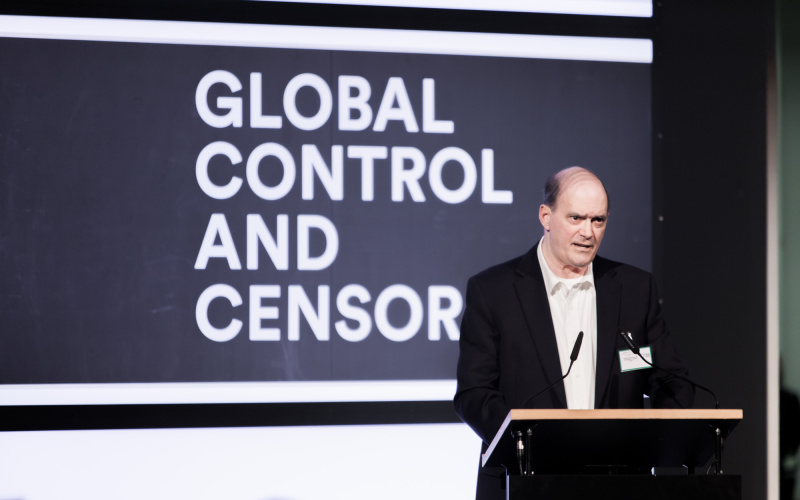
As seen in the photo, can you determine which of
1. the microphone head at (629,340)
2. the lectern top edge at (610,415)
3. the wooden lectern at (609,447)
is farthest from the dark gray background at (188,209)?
the lectern top edge at (610,415)

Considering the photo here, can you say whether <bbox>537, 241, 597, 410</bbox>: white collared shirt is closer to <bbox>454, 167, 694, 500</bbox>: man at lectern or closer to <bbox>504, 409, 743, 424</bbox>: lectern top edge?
<bbox>454, 167, 694, 500</bbox>: man at lectern

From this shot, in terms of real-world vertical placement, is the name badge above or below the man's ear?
below

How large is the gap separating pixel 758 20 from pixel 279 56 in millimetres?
2244

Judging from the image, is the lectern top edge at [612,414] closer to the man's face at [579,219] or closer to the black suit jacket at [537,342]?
the black suit jacket at [537,342]

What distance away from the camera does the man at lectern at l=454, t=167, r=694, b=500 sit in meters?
2.56

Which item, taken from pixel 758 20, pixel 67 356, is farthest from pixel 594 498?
pixel 758 20

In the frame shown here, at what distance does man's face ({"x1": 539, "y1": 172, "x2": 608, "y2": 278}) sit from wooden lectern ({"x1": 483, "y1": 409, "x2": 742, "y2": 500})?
0.66m

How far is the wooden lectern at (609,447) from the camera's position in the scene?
197 cm

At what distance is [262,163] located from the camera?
3875mm

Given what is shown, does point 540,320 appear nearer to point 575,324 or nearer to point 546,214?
point 575,324

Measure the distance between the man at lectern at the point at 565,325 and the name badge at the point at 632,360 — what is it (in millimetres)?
14

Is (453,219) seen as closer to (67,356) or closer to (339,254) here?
(339,254)

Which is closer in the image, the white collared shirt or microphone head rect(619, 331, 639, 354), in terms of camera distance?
microphone head rect(619, 331, 639, 354)

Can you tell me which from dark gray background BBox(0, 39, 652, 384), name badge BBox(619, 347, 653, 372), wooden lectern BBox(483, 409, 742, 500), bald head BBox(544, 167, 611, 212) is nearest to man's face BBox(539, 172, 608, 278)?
bald head BBox(544, 167, 611, 212)
